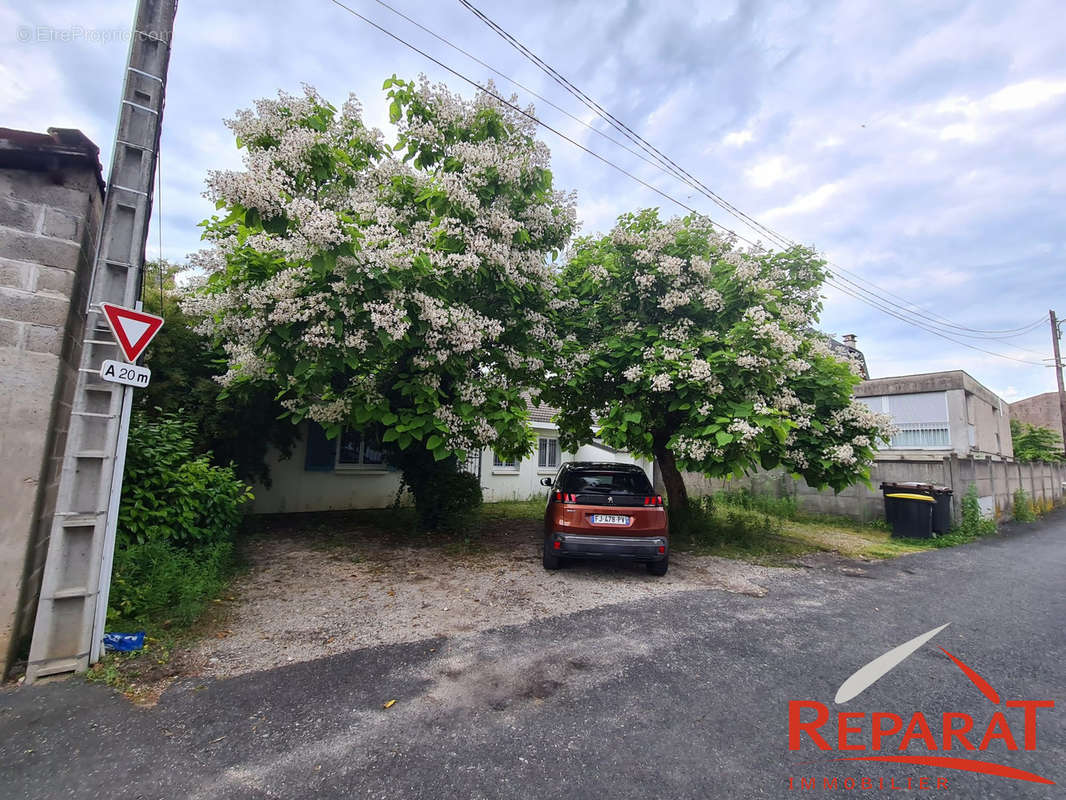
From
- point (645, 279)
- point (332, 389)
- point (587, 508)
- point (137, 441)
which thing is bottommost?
point (587, 508)

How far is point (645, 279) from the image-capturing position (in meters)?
8.15

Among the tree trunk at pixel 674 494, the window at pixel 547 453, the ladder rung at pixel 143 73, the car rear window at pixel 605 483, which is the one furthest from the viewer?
the window at pixel 547 453

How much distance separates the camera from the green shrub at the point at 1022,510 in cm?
1542

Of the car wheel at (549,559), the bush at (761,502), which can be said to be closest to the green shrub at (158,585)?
the car wheel at (549,559)

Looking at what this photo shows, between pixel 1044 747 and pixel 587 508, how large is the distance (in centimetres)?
427

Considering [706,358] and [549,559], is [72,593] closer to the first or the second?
[549,559]

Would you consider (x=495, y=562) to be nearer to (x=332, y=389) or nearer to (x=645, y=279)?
(x=332, y=389)

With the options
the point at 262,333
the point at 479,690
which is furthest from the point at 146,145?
the point at 479,690

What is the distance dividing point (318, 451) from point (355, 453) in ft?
3.17

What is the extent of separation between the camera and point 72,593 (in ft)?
11.5

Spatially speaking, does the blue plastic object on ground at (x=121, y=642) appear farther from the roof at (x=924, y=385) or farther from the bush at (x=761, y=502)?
the roof at (x=924, y=385)

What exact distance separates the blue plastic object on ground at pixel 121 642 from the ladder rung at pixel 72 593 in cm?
52

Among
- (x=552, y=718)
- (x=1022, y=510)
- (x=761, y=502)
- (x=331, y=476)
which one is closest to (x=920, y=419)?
(x=1022, y=510)

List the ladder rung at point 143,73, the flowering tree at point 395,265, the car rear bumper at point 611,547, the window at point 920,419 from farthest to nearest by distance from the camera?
1. the window at point 920,419
2. the car rear bumper at point 611,547
3. the flowering tree at point 395,265
4. the ladder rung at point 143,73
